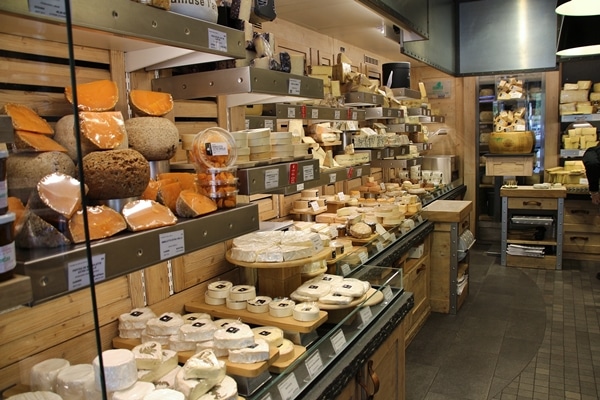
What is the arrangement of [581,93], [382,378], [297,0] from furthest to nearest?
[581,93]
[297,0]
[382,378]

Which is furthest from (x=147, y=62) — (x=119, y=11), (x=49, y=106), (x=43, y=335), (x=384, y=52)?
(x=384, y=52)

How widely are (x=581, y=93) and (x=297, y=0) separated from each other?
4.98 metres

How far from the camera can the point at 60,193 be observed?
3.29 feet

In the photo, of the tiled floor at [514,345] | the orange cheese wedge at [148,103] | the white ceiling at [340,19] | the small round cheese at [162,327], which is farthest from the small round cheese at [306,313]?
the white ceiling at [340,19]

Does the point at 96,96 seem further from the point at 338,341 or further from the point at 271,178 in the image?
the point at 338,341

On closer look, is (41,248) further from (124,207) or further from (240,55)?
(240,55)

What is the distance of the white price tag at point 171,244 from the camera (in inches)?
48.3

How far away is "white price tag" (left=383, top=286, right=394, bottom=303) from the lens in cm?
261

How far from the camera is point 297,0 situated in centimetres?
329

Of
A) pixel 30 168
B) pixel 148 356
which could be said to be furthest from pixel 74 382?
pixel 30 168

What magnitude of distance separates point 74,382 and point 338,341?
3.67 feet

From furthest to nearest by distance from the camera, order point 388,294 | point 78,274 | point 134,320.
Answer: point 388,294, point 134,320, point 78,274

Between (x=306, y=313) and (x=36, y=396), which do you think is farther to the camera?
(x=306, y=313)

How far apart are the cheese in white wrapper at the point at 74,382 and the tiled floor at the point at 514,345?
2.57 metres
